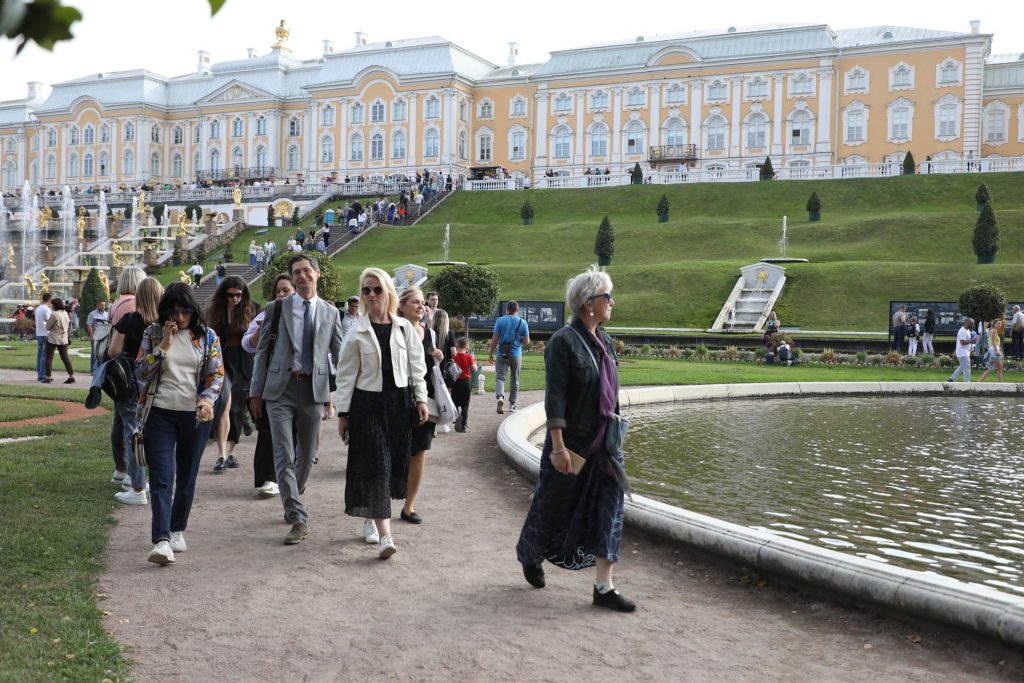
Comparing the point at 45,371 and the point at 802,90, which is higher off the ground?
the point at 802,90

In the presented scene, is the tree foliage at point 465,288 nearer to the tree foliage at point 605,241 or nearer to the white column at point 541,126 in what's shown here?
the tree foliage at point 605,241

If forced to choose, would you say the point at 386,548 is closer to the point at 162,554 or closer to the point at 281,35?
the point at 162,554

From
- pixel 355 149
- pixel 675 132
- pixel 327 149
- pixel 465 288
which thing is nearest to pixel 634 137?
pixel 675 132

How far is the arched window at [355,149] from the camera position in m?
70.1

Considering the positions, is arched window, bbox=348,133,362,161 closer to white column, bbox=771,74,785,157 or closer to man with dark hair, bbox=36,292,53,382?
white column, bbox=771,74,785,157

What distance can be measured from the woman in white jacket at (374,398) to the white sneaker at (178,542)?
96 cm

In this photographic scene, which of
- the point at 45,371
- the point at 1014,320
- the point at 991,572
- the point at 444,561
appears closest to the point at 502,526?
the point at 444,561

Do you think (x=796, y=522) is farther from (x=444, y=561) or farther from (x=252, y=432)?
(x=252, y=432)

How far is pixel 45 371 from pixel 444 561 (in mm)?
12917

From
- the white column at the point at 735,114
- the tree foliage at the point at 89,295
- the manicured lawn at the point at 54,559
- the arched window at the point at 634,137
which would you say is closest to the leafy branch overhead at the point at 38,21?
the manicured lawn at the point at 54,559

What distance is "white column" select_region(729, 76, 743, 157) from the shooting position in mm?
60219

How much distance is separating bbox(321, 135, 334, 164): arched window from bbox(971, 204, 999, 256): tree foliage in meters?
49.7

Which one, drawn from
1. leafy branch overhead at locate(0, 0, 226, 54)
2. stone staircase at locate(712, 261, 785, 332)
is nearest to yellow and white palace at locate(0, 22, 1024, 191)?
stone staircase at locate(712, 261, 785, 332)

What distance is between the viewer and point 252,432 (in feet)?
34.2
